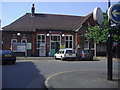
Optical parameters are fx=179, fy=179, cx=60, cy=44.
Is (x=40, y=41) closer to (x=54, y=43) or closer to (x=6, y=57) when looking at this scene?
(x=54, y=43)

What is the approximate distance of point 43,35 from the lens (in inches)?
1224

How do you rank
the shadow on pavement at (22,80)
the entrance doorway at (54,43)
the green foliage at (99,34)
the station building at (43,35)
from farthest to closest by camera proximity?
the entrance doorway at (54,43) → the station building at (43,35) → the green foliage at (99,34) → the shadow on pavement at (22,80)

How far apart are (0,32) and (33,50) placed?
6311 mm

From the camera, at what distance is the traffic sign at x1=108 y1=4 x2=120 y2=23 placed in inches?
308

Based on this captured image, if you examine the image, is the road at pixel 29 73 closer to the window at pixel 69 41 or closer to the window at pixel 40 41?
the window at pixel 40 41

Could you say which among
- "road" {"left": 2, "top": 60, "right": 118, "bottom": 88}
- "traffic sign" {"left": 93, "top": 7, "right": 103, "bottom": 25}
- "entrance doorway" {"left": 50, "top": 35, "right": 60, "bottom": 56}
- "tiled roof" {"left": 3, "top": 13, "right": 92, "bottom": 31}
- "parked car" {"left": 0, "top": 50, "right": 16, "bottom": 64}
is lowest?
"road" {"left": 2, "top": 60, "right": 118, "bottom": 88}

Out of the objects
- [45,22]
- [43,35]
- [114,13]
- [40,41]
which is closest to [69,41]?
[43,35]

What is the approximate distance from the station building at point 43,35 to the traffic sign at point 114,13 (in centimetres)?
2171

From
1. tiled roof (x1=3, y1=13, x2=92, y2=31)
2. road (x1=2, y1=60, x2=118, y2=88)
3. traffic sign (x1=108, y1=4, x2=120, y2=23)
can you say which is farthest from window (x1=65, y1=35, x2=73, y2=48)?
traffic sign (x1=108, y1=4, x2=120, y2=23)

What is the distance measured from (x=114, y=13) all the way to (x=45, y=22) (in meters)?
26.4

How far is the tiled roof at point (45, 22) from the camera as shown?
102 ft

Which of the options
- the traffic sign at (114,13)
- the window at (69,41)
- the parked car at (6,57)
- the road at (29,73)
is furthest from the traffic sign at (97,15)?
the window at (69,41)

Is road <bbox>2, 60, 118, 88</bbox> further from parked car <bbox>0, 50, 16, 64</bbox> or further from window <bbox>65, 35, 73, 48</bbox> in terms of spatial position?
window <bbox>65, 35, 73, 48</bbox>

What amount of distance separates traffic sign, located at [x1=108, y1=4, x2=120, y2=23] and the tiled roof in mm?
23736
